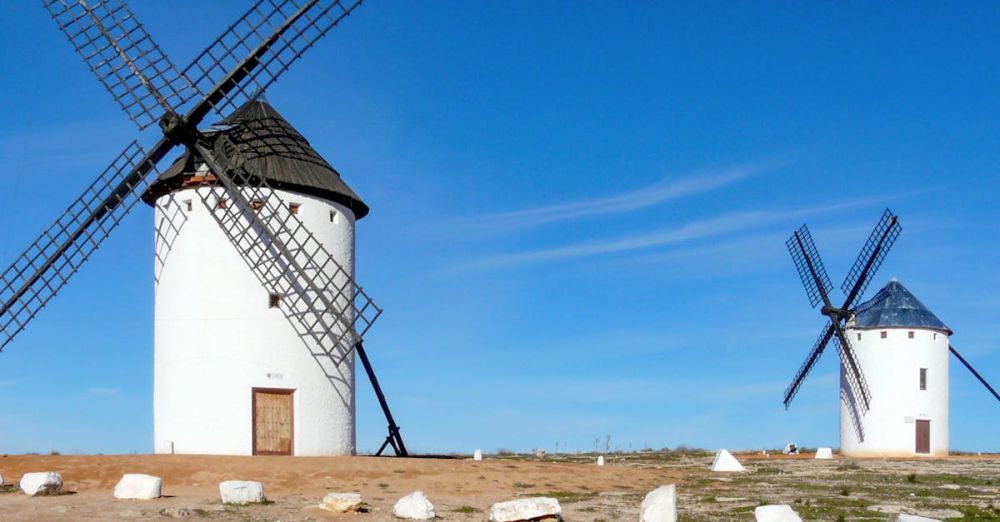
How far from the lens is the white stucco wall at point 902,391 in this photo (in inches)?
1754

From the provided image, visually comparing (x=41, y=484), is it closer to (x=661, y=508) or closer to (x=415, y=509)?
(x=415, y=509)

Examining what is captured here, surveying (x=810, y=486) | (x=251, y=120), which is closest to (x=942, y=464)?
(x=810, y=486)

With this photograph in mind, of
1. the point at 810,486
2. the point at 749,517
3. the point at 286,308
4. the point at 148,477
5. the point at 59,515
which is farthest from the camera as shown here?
the point at 286,308

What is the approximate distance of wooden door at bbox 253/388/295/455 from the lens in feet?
86.0

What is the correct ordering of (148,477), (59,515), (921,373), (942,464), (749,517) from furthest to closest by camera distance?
(921,373) → (942,464) → (148,477) → (749,517) → (59,515)

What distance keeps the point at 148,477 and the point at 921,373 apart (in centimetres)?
3433

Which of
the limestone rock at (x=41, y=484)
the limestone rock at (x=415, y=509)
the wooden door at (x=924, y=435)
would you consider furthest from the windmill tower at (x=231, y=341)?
the wooden door at (x=924, y=435)

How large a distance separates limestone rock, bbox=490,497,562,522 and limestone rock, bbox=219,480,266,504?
14.4 ft

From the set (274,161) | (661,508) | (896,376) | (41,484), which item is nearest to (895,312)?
(896,376)

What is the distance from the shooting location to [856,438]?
45.8 m

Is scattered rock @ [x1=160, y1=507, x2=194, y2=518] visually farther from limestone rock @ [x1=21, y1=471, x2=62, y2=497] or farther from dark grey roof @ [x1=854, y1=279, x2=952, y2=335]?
dark grey roof @ [x1=854, y1=279, x2=952, y2=335]

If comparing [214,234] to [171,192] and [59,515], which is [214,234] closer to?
[171,192]

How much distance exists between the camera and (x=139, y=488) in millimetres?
19031

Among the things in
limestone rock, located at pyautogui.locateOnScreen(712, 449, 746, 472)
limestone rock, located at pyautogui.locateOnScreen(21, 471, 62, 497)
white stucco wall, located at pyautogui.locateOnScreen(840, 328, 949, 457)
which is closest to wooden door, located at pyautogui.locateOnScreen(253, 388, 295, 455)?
limestone rock, located at pyautogui.locateOnScreen(21, 471, 62, 497)
